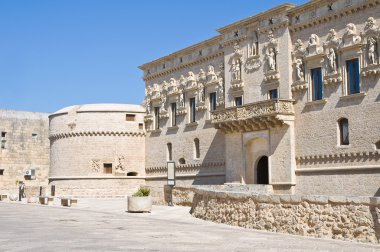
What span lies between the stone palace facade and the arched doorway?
6 centimetres

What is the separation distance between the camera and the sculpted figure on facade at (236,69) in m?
32.8

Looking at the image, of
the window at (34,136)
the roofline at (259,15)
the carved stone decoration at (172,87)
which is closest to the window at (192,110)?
the carved stone decoration at (172,87)

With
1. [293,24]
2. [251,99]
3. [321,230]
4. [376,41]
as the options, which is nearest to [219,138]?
[251,99]

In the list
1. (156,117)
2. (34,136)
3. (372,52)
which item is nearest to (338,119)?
(372,52)

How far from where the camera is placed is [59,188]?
4384 centimetres

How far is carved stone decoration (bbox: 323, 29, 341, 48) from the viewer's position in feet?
87.0

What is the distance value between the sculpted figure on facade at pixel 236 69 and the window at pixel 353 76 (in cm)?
825

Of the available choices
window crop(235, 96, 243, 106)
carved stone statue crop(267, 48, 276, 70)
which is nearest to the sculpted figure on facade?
window crop(235, 96, 243, 106)

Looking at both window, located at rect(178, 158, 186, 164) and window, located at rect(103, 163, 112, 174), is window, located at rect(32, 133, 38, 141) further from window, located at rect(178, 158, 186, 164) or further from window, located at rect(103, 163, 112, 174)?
window, located at rect(178, 158, 186, 164)

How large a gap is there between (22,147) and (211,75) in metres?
27.3

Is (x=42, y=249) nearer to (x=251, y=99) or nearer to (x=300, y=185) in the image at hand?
(x=300, y=185)

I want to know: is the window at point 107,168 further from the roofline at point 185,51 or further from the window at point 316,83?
the window at point 316,83

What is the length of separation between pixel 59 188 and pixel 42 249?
32841mm

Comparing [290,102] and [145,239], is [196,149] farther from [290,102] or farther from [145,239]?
[145,239]
